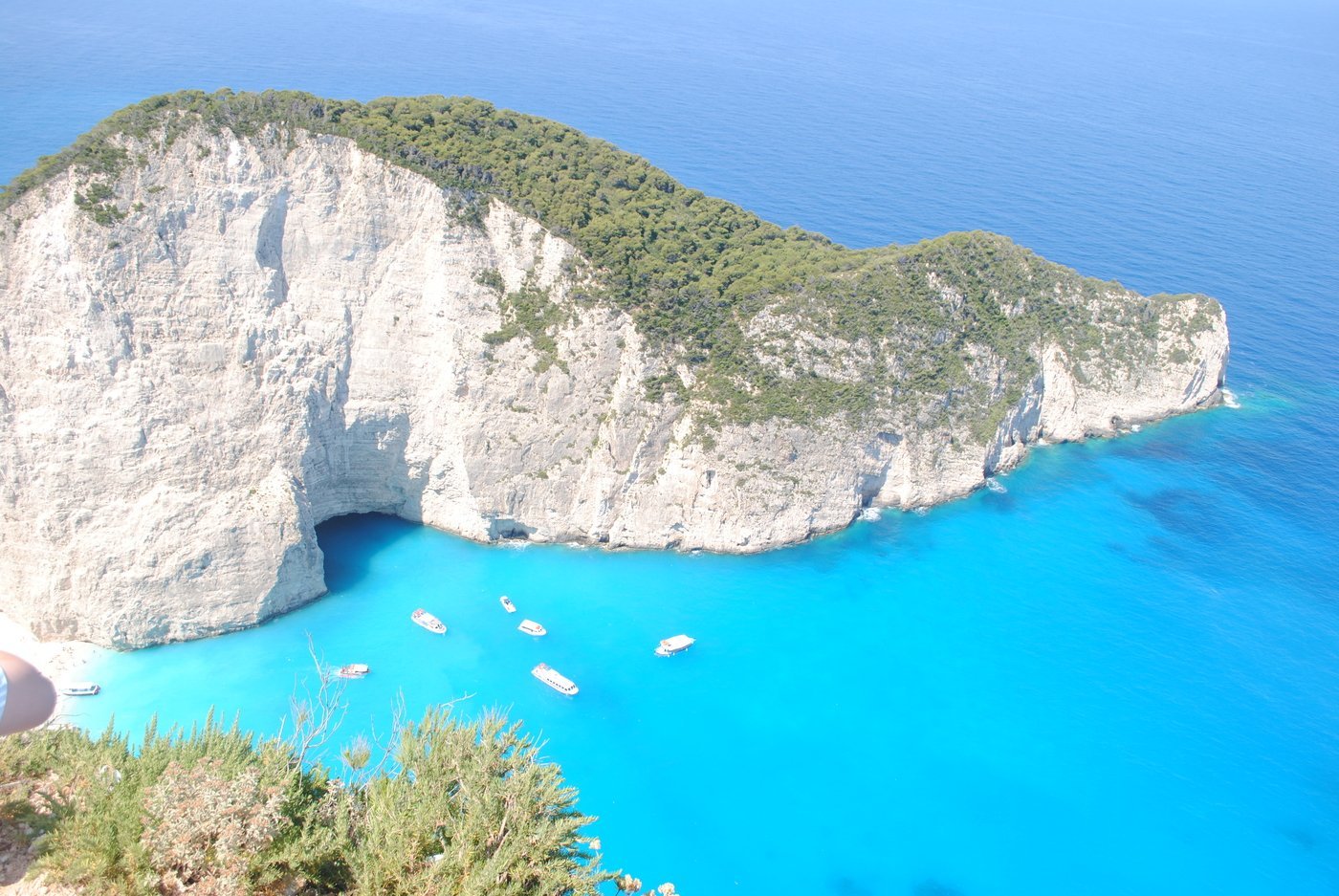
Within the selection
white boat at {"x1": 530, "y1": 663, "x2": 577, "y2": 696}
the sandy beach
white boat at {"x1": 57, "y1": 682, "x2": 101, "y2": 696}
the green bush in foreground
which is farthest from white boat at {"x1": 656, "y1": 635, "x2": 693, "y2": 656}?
the sandy beach

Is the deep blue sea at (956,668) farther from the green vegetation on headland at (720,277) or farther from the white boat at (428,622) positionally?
the green vegetation on headland at (720,277)

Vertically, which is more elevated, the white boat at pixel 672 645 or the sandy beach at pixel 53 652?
the white boat at pixel 672 645

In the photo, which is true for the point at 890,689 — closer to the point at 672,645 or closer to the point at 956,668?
the point at 956,668

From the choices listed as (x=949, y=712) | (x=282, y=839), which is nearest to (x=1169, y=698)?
(x=949, y=712)

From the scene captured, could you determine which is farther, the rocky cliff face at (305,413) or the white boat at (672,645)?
the white boat at (672,645)

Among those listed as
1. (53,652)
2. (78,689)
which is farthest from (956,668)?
(53,652)

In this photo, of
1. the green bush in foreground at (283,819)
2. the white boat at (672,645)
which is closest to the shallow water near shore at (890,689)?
the white boat at (672,645)
